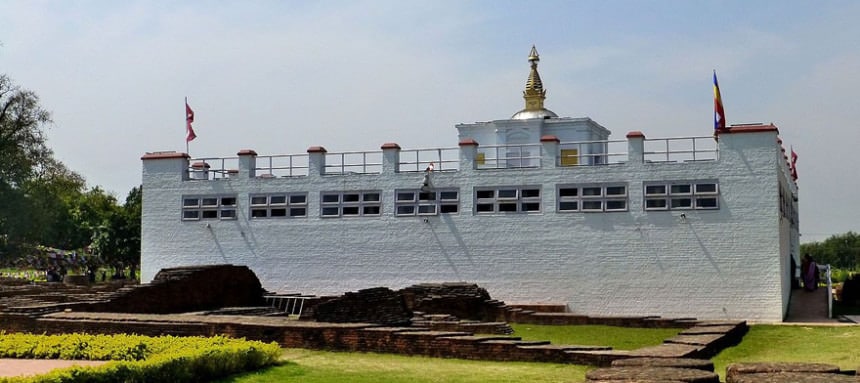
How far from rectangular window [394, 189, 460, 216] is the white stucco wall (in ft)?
0.70

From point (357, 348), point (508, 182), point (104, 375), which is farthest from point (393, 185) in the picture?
point (104, 375)

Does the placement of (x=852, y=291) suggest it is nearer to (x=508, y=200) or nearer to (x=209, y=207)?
(x=508, y=200)

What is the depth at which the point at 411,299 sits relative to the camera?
23.3 meters

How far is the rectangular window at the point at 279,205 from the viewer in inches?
1137

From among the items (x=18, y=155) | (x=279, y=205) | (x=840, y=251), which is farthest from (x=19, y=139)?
(x=840, y=251)

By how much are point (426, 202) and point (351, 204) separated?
8.14ft

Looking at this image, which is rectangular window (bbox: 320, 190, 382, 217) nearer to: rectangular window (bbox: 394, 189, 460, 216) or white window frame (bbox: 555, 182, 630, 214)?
rectangular window (bbox: 394, 189, 460, 216)

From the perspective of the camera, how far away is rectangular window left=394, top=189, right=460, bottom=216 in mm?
27219

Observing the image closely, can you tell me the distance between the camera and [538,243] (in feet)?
85.9

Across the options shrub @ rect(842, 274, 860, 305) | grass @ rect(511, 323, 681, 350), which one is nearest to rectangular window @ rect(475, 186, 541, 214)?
grass @ rect(511, 323, 681, 350)

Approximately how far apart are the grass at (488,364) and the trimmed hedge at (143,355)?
0.30 meters

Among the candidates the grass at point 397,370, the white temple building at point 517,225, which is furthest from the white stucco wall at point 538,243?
the grass at point 397,370

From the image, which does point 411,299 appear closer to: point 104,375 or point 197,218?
point 197,218

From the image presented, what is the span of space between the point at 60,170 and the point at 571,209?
121 feet
